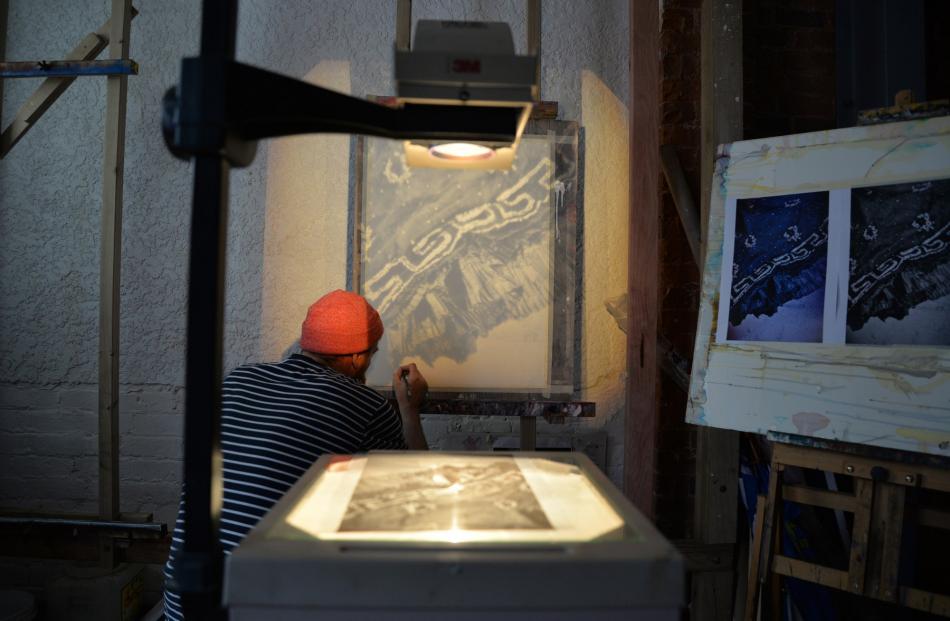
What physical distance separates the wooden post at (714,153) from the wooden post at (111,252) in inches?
72.5

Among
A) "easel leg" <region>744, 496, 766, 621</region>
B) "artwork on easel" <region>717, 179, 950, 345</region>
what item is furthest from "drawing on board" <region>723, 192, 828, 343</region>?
"easel leg" <region>744, 496, 766, 621</region>

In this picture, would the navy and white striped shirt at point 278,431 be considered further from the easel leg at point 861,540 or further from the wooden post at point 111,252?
the easel leg at point 861,540

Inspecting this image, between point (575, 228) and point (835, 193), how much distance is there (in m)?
0.92

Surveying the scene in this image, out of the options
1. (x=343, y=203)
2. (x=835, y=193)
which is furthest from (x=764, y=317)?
(x=343, y=203)

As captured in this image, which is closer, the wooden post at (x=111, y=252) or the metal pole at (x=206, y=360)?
the metal pole at (x=206, y=360)

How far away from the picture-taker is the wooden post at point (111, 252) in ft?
Answer: 6.93

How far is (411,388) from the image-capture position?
2.12 metres

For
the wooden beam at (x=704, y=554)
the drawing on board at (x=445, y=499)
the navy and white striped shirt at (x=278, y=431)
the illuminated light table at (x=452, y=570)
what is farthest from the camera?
the wooden beam at (x=704, y=554)

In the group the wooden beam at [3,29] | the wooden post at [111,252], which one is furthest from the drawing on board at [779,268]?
the wooden beam at [3,29]

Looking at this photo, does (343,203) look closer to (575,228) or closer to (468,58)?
(575,228)

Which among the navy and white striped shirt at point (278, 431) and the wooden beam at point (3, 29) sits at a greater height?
the wooden beam at point (3, 29)

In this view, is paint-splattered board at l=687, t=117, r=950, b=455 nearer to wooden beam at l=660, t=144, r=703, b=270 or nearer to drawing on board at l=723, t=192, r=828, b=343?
drawing on board at l=723, t=192, r=828, b=343

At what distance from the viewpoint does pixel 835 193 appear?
1.60 m

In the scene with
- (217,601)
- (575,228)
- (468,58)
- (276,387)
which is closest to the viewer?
(217,601)
